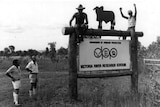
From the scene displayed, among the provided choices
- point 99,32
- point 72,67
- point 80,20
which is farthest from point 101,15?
point 72,67

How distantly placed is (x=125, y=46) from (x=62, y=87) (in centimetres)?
357

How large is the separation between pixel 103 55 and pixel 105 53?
11 cm

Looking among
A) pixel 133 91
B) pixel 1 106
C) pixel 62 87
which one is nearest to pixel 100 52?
pixel 133 91

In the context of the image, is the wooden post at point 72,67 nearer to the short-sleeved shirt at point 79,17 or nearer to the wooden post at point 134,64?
the short-sleeved shirt at point 79,17

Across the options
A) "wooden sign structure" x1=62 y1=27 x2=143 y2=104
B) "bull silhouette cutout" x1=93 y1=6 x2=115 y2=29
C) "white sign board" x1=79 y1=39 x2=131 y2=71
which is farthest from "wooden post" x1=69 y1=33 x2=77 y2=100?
"bull silhouette cutout" x1=93 y1=6 x2=115 y2=29

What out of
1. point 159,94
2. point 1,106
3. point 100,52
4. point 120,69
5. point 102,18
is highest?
point 102,18

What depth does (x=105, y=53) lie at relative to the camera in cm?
A: 817

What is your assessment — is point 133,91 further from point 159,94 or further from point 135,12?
point 135,12

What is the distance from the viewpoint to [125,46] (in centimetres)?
877

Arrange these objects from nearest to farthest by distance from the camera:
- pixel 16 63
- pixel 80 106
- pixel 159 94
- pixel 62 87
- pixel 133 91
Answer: pixel 159 94 < pixel 80 106 < pixel 16 63 < pixel 133 91 < pixel 62 87

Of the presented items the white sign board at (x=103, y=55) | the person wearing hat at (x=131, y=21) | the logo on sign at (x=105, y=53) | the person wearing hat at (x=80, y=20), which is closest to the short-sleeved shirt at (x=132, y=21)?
the person wearing hat at (x=131, y=21)

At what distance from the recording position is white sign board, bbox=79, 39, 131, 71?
7.77 m

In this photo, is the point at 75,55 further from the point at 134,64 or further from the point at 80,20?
the point at 134,64

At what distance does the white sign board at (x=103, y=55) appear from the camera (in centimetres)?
777
